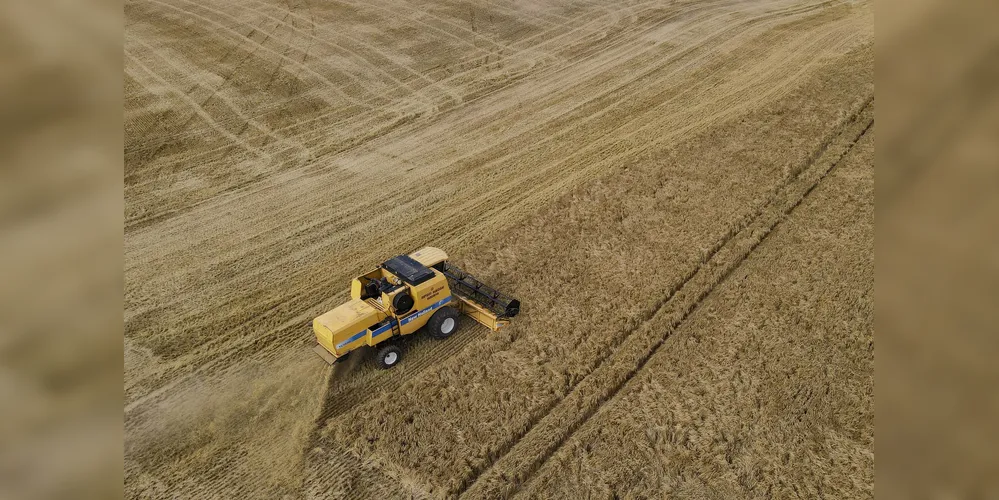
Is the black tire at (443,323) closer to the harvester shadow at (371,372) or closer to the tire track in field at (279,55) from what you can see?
the harvester shadow at (371,372)

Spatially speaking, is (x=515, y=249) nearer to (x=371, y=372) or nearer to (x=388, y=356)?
(x=388, y=356)

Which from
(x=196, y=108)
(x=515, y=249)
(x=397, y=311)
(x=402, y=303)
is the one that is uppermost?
(x=196, y=108)

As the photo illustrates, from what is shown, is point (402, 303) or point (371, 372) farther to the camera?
point (371, 372)

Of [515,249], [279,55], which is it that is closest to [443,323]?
[515,249]

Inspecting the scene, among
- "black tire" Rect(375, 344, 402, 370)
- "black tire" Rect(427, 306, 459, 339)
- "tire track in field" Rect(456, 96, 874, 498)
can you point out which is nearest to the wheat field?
"tire track in field" Rect(456, 96, 874, 498)

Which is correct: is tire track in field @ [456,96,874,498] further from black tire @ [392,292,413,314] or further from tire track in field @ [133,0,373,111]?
tire track in field @ [133,0,373,111]

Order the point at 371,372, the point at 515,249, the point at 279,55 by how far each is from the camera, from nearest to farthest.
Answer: the point at 371,372 < the point at 515,249 < the point at 279,55
